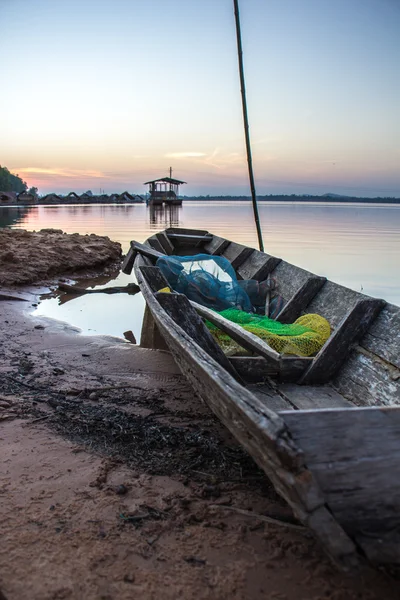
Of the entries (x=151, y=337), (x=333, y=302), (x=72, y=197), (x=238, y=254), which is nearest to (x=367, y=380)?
(x=333, y=302)

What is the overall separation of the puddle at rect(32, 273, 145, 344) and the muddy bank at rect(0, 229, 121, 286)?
3.78 feet

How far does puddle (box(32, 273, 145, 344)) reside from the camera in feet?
23.1

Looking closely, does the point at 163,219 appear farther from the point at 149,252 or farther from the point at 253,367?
the point at 253,367

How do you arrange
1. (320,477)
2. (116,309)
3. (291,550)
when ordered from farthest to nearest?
(116,309)
(291,550)
(320,477)

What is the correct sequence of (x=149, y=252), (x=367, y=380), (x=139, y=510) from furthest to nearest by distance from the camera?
(x=149, y=252)
(x=367, y=380)
(x=139, y=510)

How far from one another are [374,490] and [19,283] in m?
8.73

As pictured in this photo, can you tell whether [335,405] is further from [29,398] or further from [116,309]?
[116,309]

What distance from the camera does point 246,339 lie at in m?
3.62

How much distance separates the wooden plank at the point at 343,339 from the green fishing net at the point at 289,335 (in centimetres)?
33

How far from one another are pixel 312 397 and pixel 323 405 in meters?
0.15

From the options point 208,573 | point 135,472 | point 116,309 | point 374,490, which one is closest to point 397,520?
point 374,490

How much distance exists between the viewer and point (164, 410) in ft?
12.3

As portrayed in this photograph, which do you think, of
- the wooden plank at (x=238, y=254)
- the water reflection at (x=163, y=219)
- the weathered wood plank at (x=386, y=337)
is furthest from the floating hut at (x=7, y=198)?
the weathered wood plank at (x=386, y=337)

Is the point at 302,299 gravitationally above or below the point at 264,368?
above
